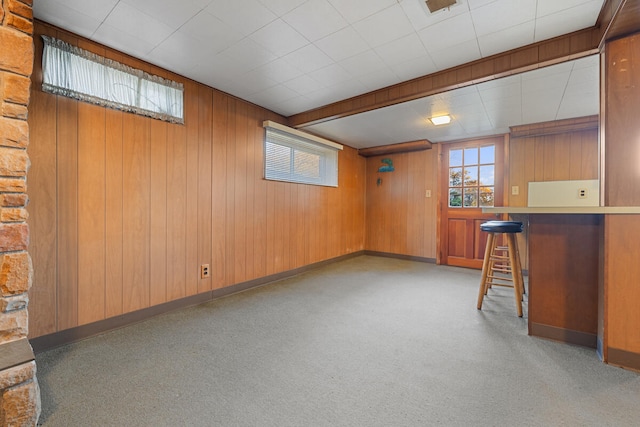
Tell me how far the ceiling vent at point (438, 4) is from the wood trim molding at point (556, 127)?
2.91 m

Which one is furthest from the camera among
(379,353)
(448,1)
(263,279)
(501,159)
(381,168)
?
(381,168)

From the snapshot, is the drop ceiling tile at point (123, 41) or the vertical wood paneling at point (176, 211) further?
the vertical wood paneling at point (176, 211)

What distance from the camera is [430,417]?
127 cm

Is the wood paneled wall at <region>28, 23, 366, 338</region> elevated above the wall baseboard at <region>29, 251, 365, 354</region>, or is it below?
above

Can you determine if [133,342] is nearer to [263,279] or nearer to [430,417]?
[263,279]

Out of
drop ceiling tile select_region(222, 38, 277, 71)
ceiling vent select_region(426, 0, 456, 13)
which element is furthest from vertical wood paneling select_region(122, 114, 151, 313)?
ceiling vent select_region(426, 0, 456, 13)

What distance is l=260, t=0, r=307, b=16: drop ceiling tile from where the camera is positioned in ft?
5.64

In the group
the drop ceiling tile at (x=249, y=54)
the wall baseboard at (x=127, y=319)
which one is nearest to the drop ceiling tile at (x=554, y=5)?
the drop ceiling tile at (x=249, y=54)

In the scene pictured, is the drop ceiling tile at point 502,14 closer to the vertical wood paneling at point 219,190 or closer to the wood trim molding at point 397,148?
the vertical wood paneling at point 219,190

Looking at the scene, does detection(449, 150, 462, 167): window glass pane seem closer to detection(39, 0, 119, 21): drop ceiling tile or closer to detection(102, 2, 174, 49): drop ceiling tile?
detection(102, 2, 174, 49): drop ceiling tile

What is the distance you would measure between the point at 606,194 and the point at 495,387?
144 cm

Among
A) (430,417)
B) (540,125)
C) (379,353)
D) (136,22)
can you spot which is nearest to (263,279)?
(379,353)

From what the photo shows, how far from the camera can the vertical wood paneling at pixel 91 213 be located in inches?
80.3

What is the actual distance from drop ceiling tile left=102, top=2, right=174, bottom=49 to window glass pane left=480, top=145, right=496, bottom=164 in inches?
178
